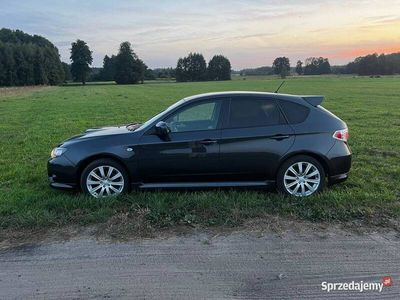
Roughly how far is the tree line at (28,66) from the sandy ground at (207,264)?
119 meters

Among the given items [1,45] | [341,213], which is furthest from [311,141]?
[1,45]

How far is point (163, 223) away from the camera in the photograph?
17.0 ft

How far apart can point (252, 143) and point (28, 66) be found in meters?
124

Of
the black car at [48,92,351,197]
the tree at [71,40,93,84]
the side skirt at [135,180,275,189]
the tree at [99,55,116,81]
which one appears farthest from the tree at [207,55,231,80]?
the side skirt at [135,180,275,189]

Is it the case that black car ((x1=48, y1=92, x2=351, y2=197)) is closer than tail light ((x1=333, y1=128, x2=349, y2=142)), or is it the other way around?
black car ((x1=48, y1=92, x2=351, y2=197))

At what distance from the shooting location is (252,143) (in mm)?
6094

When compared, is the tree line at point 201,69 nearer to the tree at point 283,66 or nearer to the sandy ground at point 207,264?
the tree at point 283,66

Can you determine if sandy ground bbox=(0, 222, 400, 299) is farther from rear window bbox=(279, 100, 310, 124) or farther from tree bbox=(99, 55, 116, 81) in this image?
tree bbox=(99, 55, 116, 81)

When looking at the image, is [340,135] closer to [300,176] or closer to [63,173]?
[300,176]

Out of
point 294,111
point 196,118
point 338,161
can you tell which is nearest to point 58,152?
point 196,118

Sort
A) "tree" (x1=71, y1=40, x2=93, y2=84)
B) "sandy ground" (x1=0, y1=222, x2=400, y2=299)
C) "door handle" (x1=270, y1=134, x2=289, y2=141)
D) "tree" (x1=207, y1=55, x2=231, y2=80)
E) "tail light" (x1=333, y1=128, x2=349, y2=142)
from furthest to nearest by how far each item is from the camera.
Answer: "tree" (x1=207, y1=55, x2=231, y2=80)
"tree" (x1=71, y1=40, x2=93, y2=84)
"tail light" (x1=333, y1=128, x2=349, y2=142)
"door handle" (x1=270, y1=134, x2=289, y2=141)
"sandy ground" (x1=0, y1=222, x2=400, y2=299)

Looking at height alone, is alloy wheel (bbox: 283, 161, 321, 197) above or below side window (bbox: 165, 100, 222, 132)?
below

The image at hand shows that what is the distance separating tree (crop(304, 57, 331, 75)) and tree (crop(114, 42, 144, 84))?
5190 centimetres

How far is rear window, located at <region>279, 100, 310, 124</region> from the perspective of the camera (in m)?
6.25
